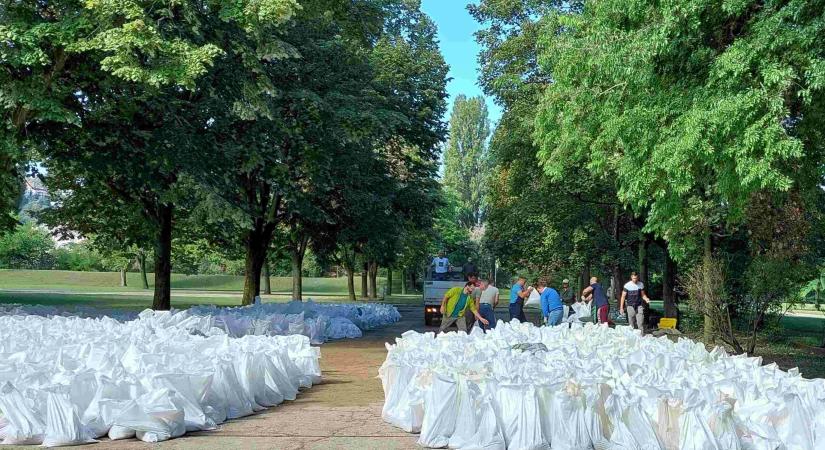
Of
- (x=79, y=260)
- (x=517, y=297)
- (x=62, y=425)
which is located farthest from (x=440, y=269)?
(x=79, y=260)

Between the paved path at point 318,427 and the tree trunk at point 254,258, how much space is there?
18000mm

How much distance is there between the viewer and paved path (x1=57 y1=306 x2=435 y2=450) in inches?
307

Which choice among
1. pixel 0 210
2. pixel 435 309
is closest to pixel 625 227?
pixel 435 309

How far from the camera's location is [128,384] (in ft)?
26.7

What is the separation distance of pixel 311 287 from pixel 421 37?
5451 cm

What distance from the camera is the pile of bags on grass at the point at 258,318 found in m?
15.6

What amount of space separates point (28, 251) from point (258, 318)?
102913 mm

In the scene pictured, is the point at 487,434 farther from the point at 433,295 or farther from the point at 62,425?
the point at 433,295

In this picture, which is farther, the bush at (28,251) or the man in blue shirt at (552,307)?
the bush at (28,251)

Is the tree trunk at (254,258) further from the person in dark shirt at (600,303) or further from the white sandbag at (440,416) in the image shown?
the white sandbag at (440,416)

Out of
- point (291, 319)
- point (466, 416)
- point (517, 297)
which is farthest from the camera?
point (291, 319)

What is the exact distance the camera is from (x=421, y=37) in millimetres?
41469

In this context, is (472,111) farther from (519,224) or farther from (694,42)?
(694,42)

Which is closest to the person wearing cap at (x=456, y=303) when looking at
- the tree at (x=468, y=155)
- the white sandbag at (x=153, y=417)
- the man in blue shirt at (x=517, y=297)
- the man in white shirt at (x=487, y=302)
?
the man in white shirt at (x=487, y=302)
